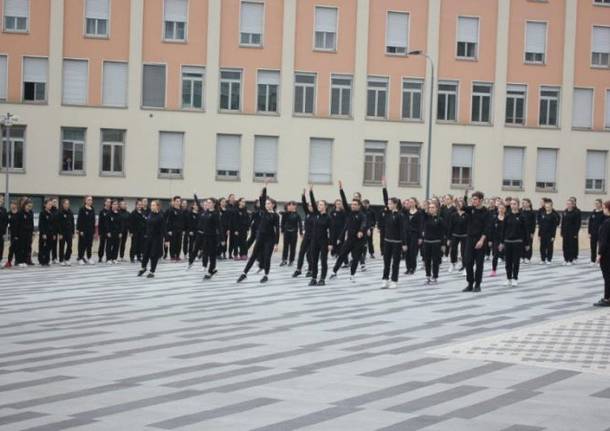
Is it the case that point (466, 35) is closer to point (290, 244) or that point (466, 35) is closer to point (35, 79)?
point (35, 79)

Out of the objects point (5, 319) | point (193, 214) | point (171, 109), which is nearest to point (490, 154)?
point (171, 109)

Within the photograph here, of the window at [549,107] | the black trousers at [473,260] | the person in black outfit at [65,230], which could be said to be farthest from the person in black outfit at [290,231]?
the window at [549,107]

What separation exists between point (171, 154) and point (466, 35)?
16269 mm

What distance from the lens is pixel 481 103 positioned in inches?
2296

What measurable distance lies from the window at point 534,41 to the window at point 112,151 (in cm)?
2120

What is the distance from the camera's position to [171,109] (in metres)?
54.8

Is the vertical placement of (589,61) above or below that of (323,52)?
above

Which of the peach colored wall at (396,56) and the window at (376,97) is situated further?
the window at (376,97)

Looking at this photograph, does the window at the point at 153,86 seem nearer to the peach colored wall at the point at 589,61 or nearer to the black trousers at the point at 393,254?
the peach colored wall at the point at 589,61

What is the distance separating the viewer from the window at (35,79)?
5353 cm

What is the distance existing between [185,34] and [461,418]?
46.9 m

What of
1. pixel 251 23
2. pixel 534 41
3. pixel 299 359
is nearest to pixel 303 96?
pixel 251 23

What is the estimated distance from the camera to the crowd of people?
83.0ft

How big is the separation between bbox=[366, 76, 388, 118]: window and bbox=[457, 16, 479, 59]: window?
14.2 feet
